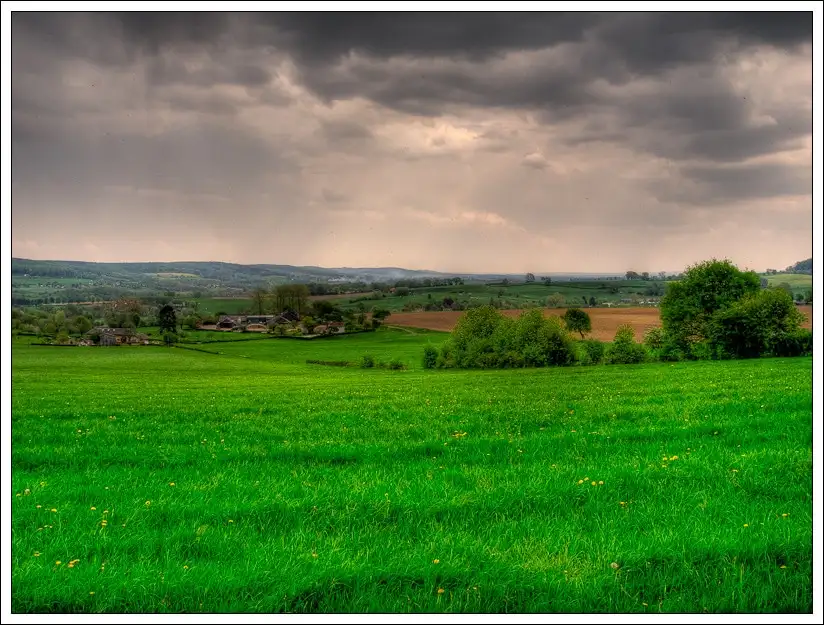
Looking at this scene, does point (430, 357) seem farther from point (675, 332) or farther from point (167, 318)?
point (675, 332)

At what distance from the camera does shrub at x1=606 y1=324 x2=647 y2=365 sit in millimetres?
25672

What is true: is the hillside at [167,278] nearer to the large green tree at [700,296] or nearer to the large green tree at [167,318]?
the large green tree at [167,318]

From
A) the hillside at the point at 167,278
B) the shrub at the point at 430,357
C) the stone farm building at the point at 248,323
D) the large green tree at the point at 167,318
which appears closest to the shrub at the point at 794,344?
the shrub at the point at 430,357

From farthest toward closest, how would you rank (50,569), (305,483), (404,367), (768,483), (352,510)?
(404,367), (305,483), (768,483), (352,510), (50,569)

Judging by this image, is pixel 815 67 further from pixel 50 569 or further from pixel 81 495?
pixel 81 495

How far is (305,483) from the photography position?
5.94 metres

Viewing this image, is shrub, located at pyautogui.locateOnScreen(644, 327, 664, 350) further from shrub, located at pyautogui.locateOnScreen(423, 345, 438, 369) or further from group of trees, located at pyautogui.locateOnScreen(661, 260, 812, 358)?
shrub, located at pyautogui.locateOnScreen(423, 345, 438, 369)

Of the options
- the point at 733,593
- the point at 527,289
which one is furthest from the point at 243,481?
the point at 527,289

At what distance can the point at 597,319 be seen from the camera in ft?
68.3

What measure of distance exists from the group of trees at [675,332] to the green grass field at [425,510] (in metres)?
7.49

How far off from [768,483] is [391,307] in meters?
8.64

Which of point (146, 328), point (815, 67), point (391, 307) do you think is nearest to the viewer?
point (815, 67)

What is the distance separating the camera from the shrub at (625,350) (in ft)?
84.2

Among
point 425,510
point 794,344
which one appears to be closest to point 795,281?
point 425,510
